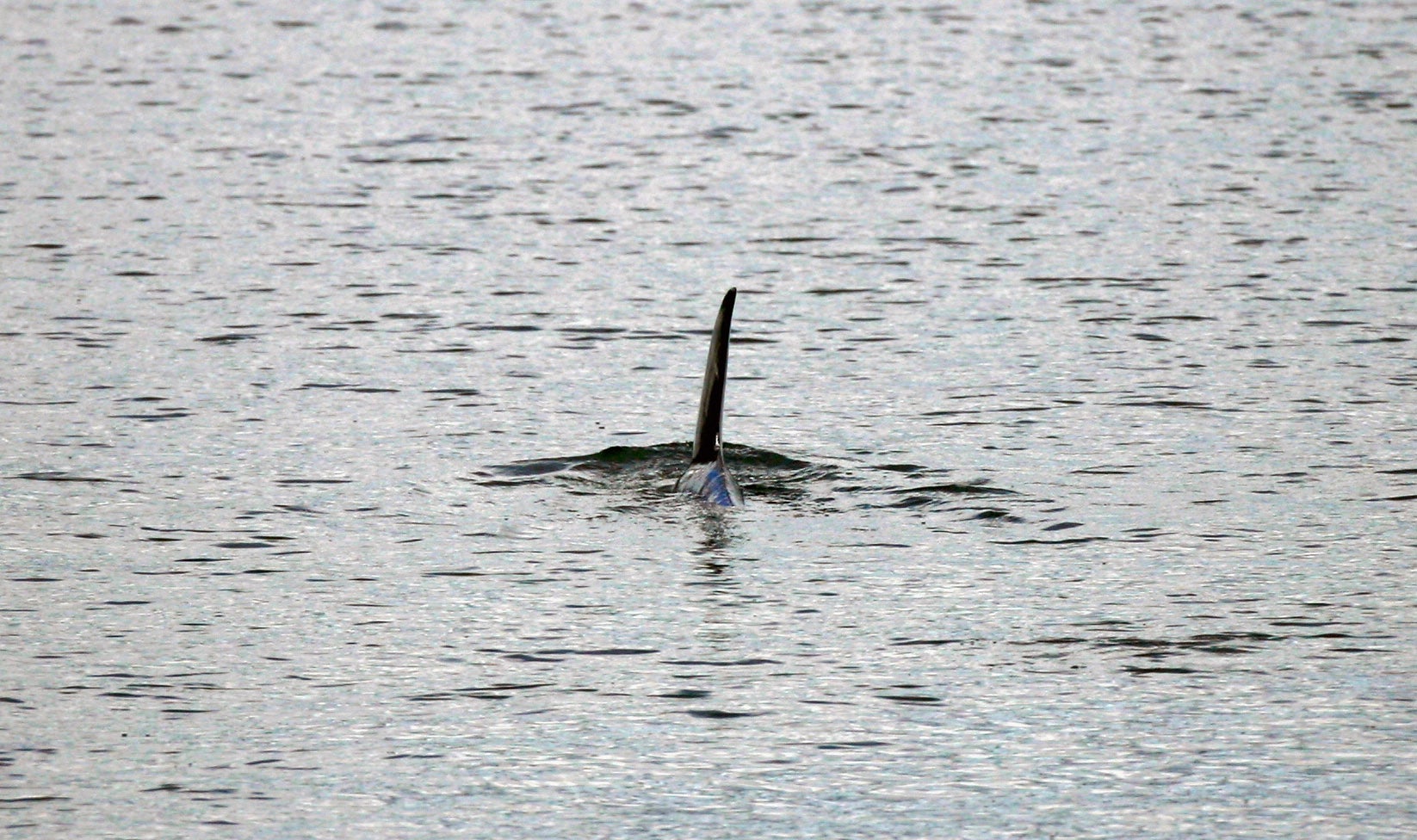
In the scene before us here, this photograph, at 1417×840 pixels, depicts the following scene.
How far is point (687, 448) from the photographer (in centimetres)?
1762

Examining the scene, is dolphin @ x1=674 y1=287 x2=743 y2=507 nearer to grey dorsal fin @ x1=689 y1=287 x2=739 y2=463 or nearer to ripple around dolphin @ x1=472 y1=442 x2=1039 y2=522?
grey dorsal fin @ x1=689 y1=287 x2=739 y2=463

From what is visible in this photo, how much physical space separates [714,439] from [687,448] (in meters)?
1.58

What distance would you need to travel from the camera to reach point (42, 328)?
21.0 metres

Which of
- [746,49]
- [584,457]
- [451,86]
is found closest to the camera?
[584,457]

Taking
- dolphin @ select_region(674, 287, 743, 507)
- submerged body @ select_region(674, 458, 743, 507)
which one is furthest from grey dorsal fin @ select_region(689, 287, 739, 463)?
submerged body @ select_region(674, 458, 743, 507)

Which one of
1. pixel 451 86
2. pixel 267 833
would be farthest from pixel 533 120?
pixel 267 833

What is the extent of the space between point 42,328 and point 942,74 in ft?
56.6

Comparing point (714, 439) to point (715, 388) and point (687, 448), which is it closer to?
point (715, 388)

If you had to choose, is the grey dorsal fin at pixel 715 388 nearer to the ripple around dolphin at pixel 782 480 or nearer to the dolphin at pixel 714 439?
the dolphin at pixel 714 439

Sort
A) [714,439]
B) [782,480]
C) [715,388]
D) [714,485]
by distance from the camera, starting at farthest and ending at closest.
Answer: [782,480] < [714,485] < [714,439] < [715,388]

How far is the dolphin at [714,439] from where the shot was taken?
15.6 meters

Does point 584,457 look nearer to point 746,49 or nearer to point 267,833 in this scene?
point 267,833

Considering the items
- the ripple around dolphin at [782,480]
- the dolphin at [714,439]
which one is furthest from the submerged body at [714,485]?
the ripple around dolphin at [782,480]

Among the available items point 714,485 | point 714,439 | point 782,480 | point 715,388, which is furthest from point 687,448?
point 715,388
